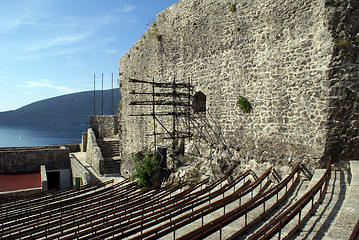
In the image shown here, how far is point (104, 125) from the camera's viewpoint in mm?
24781

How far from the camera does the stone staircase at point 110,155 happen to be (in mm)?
16591

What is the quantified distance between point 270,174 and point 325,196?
2423mm

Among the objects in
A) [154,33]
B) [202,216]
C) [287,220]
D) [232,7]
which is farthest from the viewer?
[154,33]

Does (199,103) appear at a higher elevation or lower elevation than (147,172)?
higher

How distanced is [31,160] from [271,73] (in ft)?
63.9

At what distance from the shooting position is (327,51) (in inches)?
242

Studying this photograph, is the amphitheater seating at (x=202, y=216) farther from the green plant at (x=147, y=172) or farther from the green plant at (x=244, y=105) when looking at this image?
the green plant at (x=244, y=105)

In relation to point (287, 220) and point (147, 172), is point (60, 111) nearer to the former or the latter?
point (147, 172)

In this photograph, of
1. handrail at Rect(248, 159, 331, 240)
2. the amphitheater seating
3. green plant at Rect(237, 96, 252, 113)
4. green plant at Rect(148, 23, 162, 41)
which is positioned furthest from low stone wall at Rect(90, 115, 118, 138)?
handrail at Rect(248, 159, 331, 240)

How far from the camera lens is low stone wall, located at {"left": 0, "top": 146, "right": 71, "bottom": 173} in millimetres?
19719

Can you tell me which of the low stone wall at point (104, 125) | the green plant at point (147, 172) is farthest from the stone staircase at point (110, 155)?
the green plant at point (147, 172)

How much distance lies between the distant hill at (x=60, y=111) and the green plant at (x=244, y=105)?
149097mm

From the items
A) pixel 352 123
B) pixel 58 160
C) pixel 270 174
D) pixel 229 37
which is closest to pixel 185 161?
pixel 270 174

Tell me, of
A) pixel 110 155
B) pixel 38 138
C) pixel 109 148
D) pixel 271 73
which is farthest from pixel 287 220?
pixel 38 138
